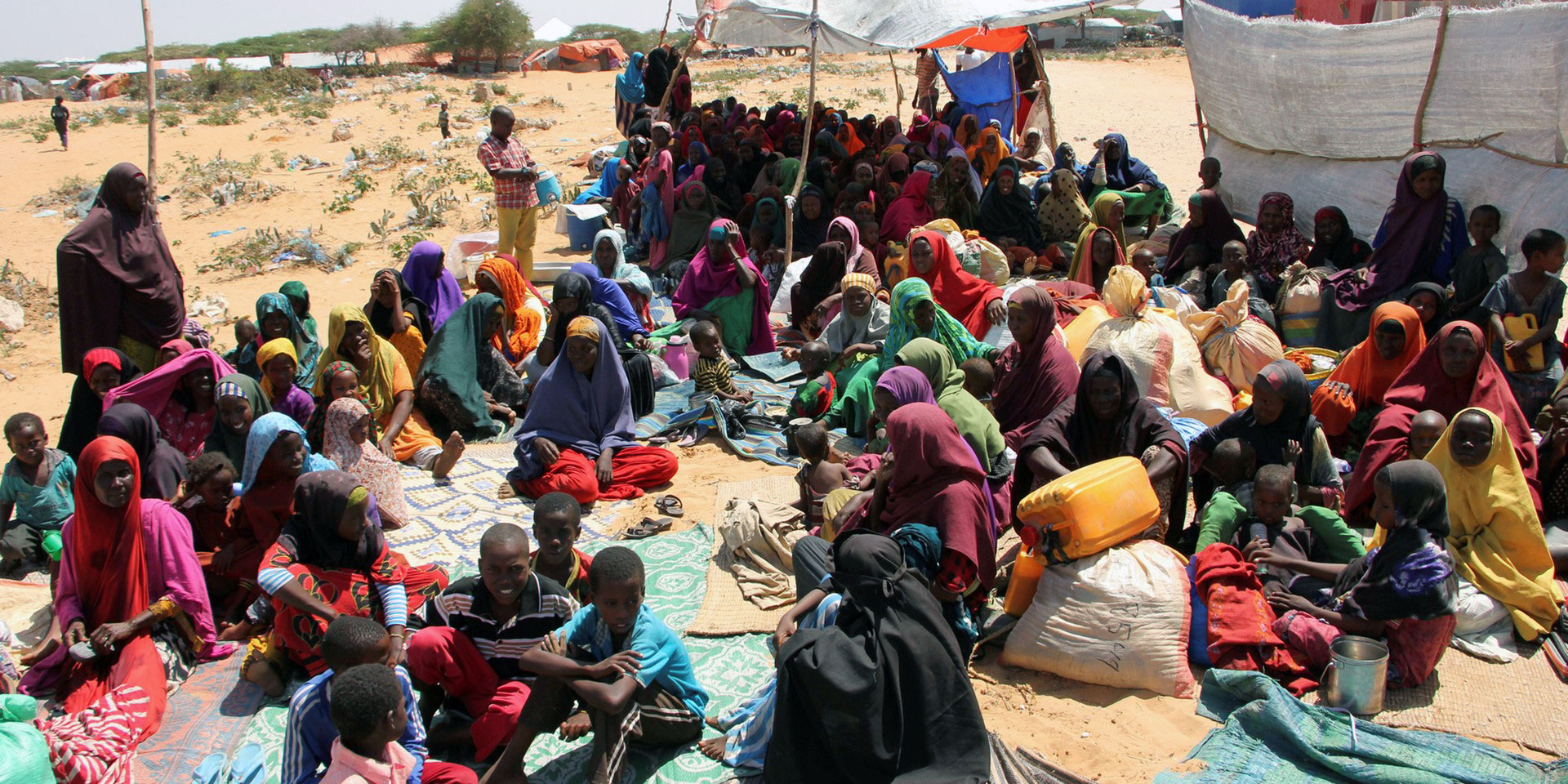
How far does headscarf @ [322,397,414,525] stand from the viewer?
5.47m

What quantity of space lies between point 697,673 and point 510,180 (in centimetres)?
626

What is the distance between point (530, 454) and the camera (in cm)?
608

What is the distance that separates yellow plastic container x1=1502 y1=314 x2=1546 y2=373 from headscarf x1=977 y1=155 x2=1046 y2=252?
4.83 m

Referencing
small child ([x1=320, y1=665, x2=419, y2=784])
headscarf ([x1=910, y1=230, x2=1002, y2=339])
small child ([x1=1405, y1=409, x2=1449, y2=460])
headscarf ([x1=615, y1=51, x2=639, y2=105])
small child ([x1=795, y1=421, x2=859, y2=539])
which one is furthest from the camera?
headscarf ([x1=615, y1=51, x2=639, y2=105])

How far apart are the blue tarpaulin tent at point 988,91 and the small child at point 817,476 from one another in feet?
31.3

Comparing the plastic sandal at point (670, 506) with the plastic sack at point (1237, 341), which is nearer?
the plastic sandal at point (670, 506)

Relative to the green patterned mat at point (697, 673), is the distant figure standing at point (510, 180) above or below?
above

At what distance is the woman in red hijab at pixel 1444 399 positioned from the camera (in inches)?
193

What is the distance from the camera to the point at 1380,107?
8.90 metres

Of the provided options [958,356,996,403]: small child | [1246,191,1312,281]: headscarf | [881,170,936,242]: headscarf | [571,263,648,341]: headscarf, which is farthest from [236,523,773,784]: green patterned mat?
[881,170,936,242]: headscarf

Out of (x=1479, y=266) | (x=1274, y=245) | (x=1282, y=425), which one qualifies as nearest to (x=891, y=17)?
(x=1274, y=245)

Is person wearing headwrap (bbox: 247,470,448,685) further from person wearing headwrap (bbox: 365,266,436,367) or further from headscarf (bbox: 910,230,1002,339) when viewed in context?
headscarf (bbox: 910,230,1002,339)

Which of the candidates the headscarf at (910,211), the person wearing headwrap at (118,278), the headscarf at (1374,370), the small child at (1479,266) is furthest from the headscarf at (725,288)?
the small child at (1479,266)

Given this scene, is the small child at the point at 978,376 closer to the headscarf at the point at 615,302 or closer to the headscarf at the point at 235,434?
the headscarf at the point at 615,302
